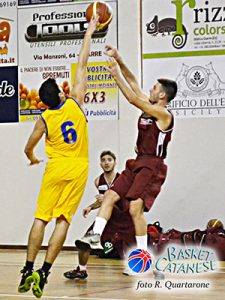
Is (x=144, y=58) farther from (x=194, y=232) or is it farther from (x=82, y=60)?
(x=82, y=60)

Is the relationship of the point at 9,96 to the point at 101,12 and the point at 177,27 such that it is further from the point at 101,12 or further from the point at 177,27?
the point at 101,12

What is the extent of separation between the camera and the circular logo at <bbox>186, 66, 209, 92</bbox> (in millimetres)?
11255

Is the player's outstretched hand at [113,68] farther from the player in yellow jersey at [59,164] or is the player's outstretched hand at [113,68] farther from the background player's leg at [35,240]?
the background player's leg at [35,240]

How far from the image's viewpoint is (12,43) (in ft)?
40.3

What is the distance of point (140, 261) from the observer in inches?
310

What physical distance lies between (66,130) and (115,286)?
1.53m

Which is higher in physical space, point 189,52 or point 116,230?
point 189,52

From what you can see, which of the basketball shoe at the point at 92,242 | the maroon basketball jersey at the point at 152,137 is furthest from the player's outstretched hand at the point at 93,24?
the basketball shoe at the point at 92,242

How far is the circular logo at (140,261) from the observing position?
25.6 ft

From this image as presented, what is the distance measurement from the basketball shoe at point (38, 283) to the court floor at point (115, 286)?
0.16 m

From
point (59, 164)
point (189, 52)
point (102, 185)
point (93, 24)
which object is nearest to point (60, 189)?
point (59, 164)

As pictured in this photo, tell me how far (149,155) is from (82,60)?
43.8 inches

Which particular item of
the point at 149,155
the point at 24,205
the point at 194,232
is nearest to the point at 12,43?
the point at 24,205

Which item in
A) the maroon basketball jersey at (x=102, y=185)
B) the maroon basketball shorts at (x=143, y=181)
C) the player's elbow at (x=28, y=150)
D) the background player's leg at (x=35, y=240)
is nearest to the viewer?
the background player's leg at (x=35, y=240)
